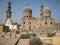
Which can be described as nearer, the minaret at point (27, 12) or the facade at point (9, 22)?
the minaret at point (27, 12)

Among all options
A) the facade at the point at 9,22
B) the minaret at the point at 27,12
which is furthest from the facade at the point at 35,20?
the facade at the point at 9,22

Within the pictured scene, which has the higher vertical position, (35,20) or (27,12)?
(27,12)

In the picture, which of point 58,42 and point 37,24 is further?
point 37,24

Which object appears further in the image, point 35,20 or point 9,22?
point 9,22

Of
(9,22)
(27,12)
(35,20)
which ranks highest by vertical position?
(27,12)

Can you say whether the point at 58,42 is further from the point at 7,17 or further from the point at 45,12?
the point at 7,17

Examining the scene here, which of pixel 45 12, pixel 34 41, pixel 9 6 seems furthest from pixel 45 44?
pixel 9 6

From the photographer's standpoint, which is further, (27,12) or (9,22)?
(9,22)

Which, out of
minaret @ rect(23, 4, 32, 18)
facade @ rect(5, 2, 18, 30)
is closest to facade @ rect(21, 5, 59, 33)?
minaret @ rect(23, 4, 32, 18)

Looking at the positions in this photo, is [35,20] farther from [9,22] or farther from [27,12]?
[9,22]

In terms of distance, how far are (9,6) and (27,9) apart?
893 centimetres

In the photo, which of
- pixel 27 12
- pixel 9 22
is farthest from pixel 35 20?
pixel 9 22

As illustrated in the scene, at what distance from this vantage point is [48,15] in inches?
1425

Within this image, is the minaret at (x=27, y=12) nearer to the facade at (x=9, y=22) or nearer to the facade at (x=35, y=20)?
the facade at (x=35, y=20)
